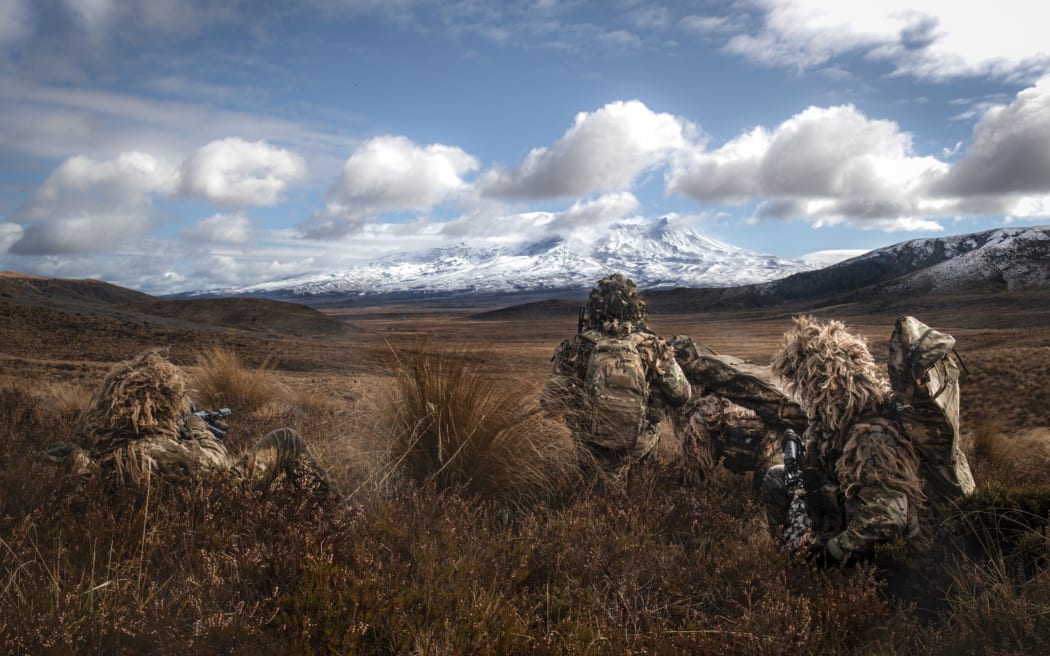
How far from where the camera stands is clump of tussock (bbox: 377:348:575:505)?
11.8ft

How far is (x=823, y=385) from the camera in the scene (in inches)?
111

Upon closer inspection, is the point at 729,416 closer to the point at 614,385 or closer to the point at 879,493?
the point at 614,385

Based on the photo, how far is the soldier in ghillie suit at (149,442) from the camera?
9.49 feet

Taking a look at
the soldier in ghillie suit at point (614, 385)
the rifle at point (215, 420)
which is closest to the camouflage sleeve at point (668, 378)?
the soldier in ghillie suit at point (614, 385)

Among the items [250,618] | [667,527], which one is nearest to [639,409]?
[667,527]

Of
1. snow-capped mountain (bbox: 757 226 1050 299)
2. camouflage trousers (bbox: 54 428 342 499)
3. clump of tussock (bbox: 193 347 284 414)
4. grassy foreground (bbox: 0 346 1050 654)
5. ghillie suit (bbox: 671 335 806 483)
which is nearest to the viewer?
grassy foreground (bbox: 0 346 1050 654)

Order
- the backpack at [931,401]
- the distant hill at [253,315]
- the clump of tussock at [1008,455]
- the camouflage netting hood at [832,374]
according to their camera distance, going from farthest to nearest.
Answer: the distant hill at [253,315] < the clump of tussock at [1008,455] < the camouflage netting hood at [832,374] < the backpack at [931,401]

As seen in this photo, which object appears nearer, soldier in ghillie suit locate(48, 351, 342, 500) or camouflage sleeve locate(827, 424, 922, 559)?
camouflage sleeve locate(827, 424, 922, 559)

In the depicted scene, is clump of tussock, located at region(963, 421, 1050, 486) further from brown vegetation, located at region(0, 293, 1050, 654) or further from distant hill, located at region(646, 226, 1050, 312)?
distant hill, located at region(646, 226, 1050, 312)

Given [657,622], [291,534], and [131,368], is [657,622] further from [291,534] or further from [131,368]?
[131,368]

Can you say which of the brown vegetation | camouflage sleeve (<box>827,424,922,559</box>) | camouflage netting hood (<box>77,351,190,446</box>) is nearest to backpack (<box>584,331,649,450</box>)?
the brown vegetation

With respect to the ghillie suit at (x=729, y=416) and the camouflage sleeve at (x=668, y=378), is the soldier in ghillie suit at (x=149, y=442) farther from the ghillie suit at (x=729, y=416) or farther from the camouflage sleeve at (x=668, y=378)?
the ghillie suit at (x=729, y=416)

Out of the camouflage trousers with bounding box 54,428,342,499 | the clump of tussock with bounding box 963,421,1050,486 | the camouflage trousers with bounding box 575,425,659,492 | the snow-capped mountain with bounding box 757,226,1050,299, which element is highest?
the snow-capped mountain with bounding box 757,226,1050,299

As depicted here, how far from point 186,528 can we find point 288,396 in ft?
19.9
